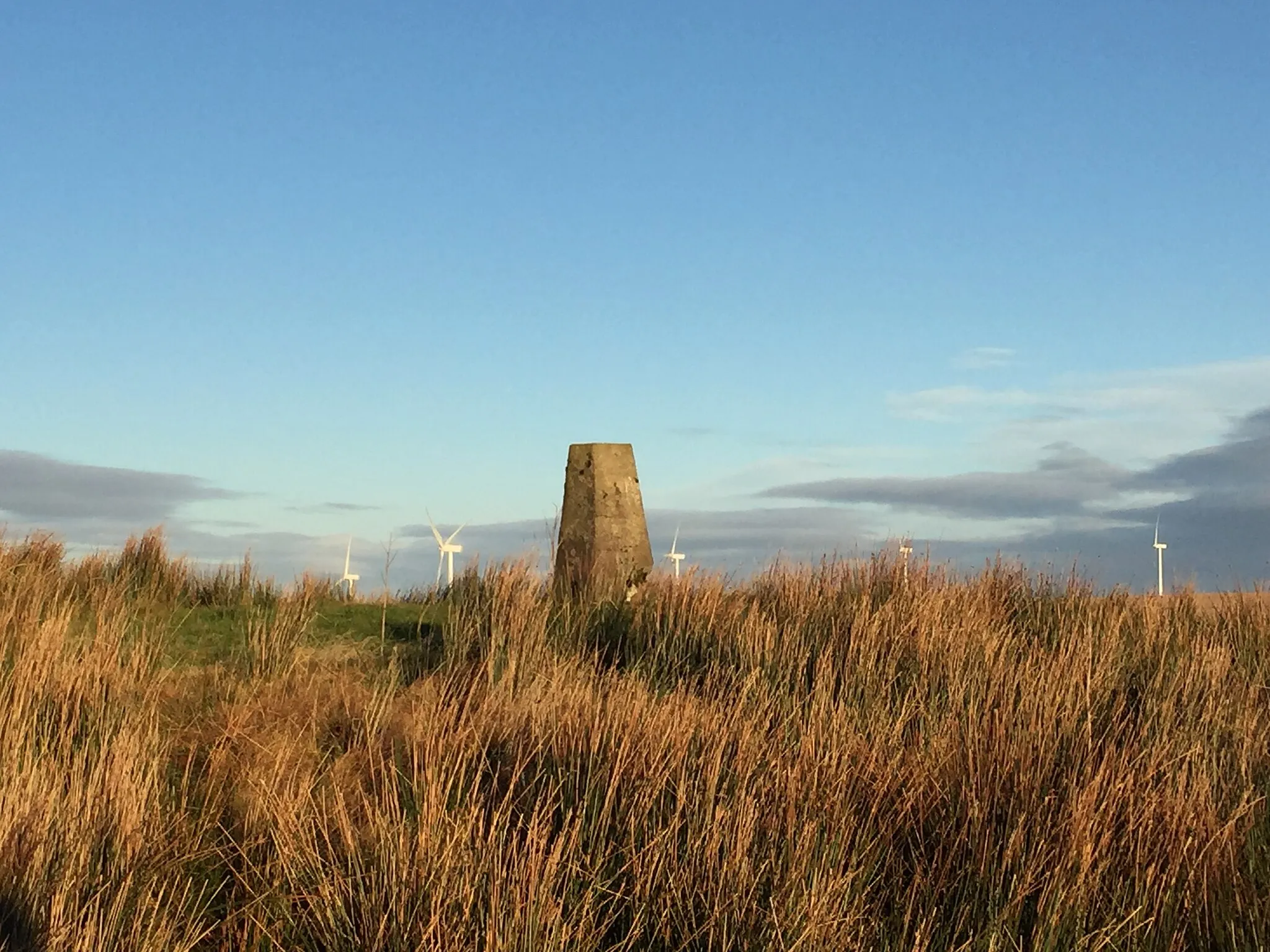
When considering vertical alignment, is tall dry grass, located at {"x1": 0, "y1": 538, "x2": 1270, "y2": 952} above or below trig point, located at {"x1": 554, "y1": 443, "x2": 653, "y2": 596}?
below

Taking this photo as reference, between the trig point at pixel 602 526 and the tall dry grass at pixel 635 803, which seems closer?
the tall dry grass at pixel 635 803

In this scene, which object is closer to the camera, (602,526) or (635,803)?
(635,803)

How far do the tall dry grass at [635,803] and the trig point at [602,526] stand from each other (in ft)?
12.7

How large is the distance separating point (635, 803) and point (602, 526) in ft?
27.3

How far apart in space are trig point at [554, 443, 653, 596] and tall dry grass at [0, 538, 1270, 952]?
388cm

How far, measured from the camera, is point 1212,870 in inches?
205

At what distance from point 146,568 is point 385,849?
31.6 ft

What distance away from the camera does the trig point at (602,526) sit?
532 inches

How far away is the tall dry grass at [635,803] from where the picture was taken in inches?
184

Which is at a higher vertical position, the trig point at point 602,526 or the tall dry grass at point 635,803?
the trig point at point 602,526

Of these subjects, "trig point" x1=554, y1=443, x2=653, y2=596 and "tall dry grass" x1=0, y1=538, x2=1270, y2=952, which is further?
"trig point" x1=554, y1=443, x2=653, y2=596

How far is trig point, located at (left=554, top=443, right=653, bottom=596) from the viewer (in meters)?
13.5

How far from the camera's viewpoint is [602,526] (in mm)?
13617

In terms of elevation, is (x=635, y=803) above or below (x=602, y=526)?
below
